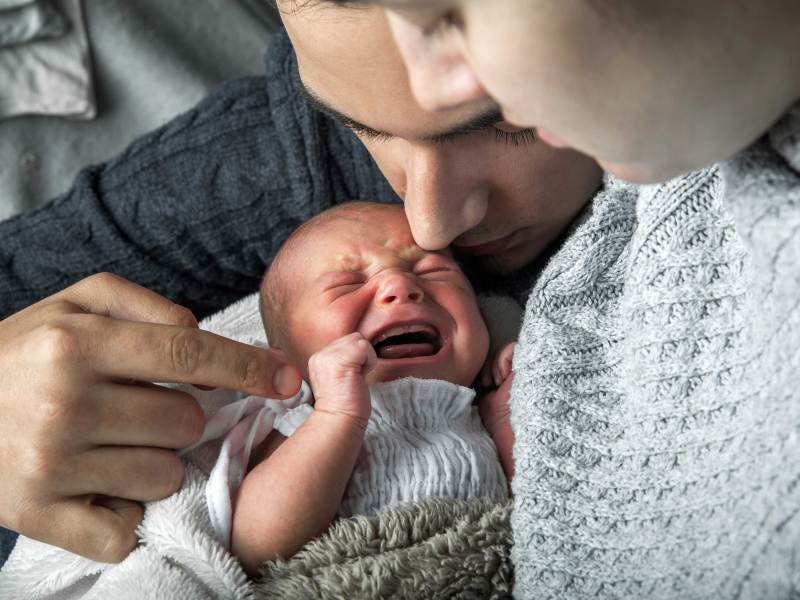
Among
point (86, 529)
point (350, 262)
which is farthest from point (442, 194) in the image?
point (86, 529)

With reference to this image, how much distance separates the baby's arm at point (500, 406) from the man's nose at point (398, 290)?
15 cm

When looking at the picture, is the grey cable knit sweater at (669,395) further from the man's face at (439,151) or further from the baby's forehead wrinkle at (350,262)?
the baby's forehead wrinkle at (350,262)

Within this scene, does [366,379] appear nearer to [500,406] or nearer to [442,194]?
[500,406]

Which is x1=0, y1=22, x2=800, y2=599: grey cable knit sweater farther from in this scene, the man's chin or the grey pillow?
the grey pillow

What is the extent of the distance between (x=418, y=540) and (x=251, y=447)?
0.88 ft

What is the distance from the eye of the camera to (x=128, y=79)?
175 centimetres

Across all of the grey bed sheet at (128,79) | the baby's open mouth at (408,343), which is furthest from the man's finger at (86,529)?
the grey bed sheet at (128,79)

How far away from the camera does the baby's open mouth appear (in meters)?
1.11

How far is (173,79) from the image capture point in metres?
1.78

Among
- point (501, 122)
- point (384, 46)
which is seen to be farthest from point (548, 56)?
point (501, 122)

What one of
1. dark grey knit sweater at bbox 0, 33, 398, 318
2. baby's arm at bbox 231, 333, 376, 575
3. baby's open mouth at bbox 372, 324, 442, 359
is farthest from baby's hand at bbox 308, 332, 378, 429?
dark grey knit sweater at bbox 0, 33, 398, 318

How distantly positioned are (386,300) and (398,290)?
22 millimetres

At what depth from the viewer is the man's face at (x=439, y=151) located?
2.40 feet

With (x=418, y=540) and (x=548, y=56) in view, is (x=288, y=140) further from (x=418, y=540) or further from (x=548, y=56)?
(x=548, y=56)
